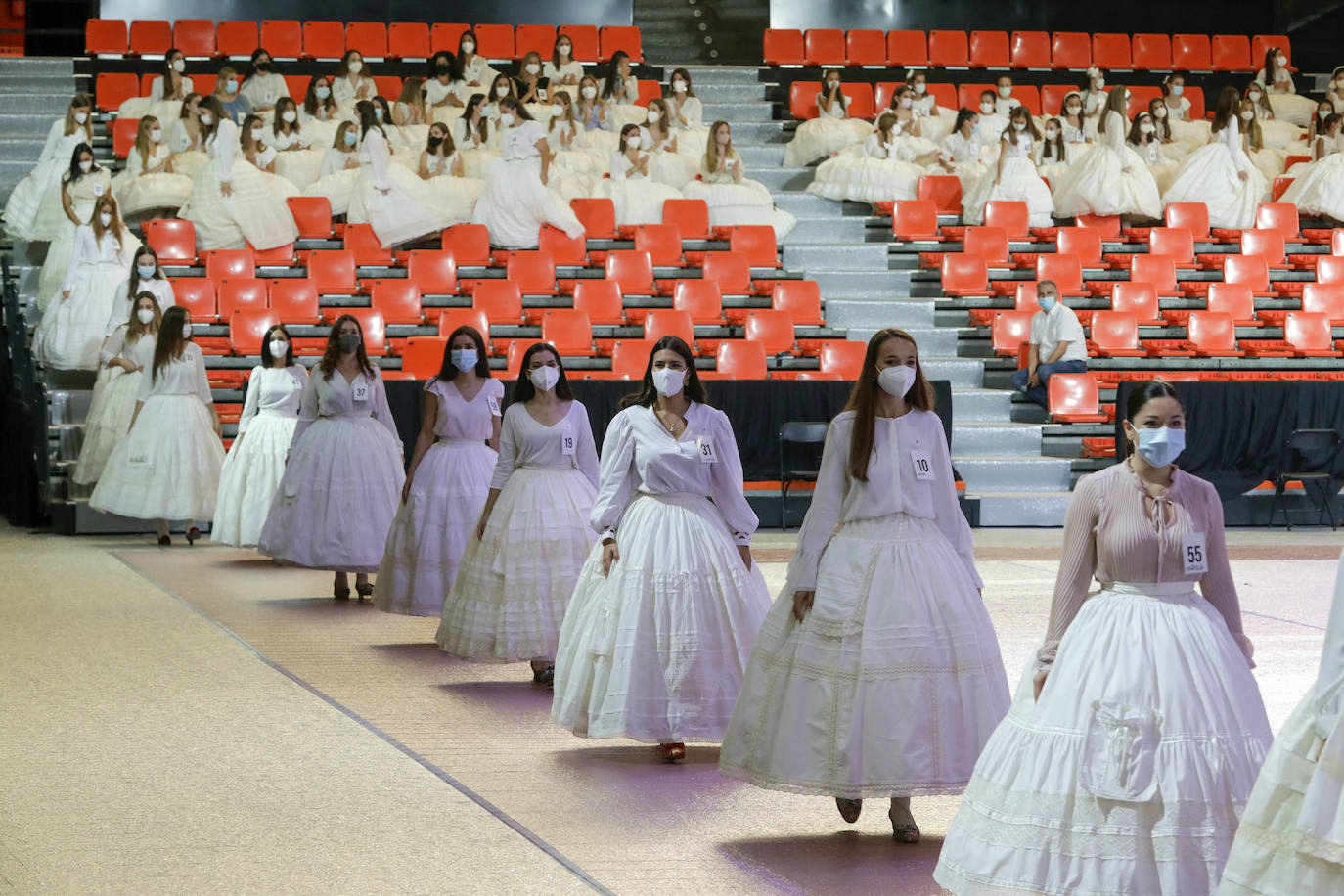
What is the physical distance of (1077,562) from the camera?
14.0 feet

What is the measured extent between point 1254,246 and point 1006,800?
54.6 feet

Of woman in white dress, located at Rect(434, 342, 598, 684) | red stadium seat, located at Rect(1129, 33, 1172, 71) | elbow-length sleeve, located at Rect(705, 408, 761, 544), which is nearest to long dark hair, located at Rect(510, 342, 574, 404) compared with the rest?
woman in white dress, located at Rect(434, 342, 598, 684)

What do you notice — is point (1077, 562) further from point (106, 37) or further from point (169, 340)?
point (106, 37)

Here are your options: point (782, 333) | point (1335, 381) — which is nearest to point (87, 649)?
point (782, 333)

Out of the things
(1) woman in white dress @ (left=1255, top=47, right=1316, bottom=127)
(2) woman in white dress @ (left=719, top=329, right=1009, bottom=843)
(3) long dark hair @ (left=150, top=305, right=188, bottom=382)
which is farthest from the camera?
(1) woman in white dress @ (left=1255, top=47, right=1316, bottom=127)

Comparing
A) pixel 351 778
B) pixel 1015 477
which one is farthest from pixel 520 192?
pixel 351 778

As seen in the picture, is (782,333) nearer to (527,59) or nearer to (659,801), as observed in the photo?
(527,59)

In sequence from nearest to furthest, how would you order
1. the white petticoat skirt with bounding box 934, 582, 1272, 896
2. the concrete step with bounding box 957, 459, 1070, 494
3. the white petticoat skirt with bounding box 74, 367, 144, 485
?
the white petticoat skirt with bounding box 934, 582, 1272, 896
the white petticoat skirt with bounding box 74, 367, 144, 485
the concrete step with bounding box 957, 459, 1070, 494

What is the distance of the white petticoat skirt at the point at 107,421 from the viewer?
14.5 meters

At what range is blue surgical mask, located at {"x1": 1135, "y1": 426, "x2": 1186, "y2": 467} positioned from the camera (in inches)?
163

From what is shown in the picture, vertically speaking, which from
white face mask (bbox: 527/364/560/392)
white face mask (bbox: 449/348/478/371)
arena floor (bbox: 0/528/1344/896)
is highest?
white face mask (bbox: 449/348/478/371)

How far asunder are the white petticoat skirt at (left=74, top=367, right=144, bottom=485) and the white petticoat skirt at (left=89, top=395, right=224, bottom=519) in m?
0.71

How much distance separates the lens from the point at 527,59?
67.3 feet

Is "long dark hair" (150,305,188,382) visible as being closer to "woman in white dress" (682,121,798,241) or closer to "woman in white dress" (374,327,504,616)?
"woman in white dress" (374,327,504,616)
